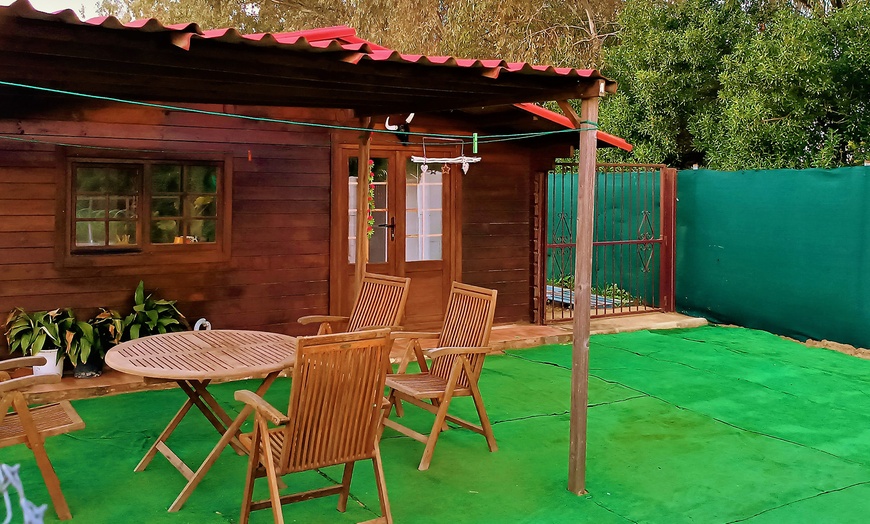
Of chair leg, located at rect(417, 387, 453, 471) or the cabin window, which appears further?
the cabin window

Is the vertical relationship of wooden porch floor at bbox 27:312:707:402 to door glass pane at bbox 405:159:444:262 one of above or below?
below

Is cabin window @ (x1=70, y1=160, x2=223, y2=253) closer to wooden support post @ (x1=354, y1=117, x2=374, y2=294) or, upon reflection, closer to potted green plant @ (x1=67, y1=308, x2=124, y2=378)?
potted green plant @ (x1=67, y1=308, x2=124, y2=378)

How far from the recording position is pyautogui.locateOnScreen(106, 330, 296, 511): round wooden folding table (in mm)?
3828

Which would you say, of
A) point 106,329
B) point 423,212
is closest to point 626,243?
point 423,212

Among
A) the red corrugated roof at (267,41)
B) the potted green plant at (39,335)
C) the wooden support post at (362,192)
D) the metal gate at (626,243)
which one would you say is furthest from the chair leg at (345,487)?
the metal gate at (626,243)

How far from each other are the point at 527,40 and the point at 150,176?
10.7 m

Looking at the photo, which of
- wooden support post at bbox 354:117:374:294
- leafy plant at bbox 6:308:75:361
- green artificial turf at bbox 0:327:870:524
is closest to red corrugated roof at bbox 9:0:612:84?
green artificial turf at bbox 0:327:870:524

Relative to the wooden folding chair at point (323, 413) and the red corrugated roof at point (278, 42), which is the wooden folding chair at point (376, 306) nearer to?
the wooden folding chair at point (323, 413)

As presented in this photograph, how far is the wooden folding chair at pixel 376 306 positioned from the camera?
205 inches

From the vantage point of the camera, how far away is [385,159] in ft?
25.8

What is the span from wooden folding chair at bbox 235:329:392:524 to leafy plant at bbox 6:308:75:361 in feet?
10.2

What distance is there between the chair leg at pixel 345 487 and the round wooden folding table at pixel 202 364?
1.77ft

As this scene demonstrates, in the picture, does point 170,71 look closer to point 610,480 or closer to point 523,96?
point 523,96

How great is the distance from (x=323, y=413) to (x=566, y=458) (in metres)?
1.86
